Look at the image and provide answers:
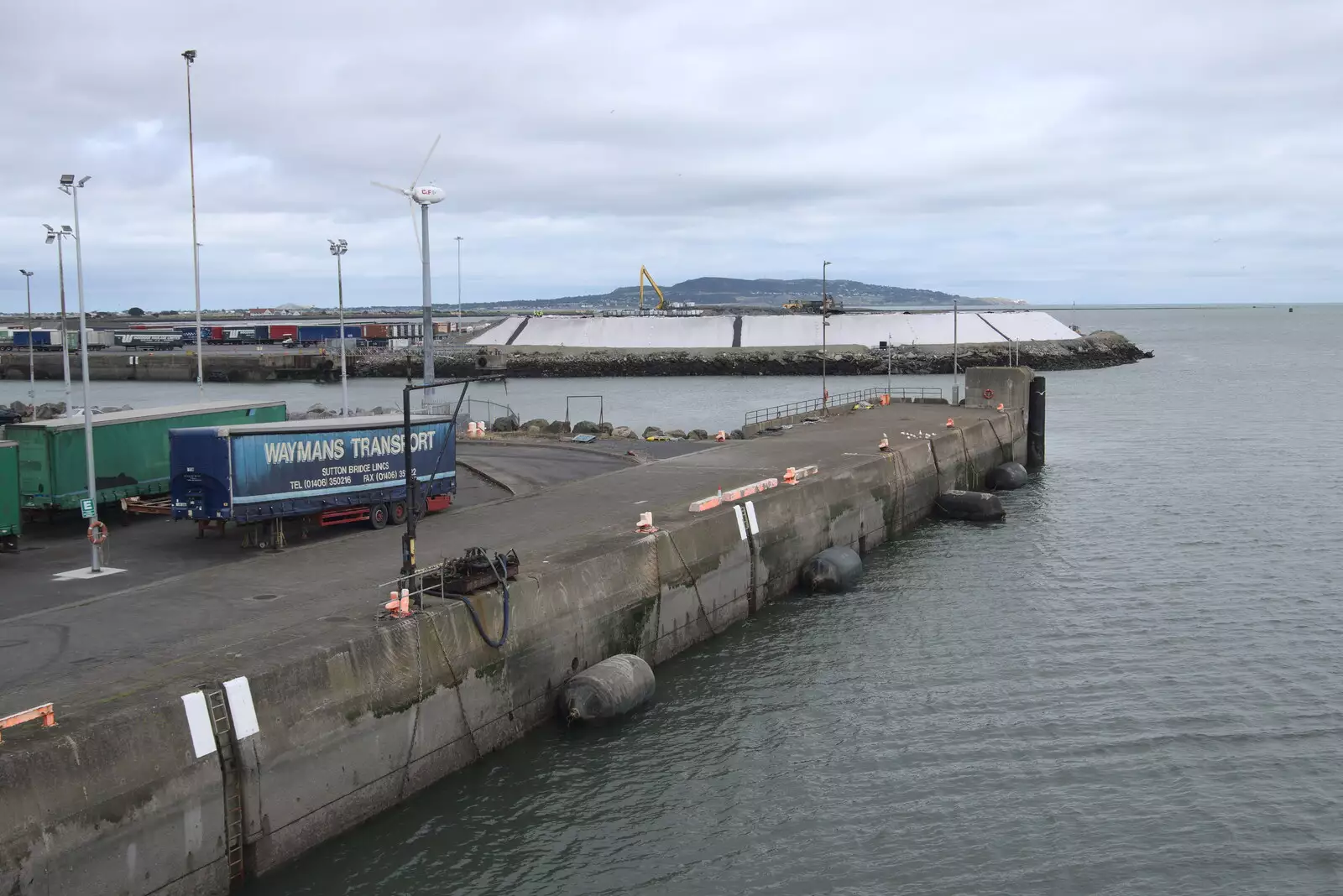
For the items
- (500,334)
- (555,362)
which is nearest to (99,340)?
(500,334)

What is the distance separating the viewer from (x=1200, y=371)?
135 m

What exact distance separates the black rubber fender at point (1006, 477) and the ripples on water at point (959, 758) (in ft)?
52.3

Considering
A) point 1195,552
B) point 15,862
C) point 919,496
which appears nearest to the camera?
point 15,862

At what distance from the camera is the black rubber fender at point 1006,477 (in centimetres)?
5544

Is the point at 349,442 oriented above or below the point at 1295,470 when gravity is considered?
above

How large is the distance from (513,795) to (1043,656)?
48.6 feet

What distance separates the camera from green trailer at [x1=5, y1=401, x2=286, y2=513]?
101 ft

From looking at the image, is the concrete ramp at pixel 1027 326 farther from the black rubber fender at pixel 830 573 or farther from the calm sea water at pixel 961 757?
the black rubber fender at pixel 830 573

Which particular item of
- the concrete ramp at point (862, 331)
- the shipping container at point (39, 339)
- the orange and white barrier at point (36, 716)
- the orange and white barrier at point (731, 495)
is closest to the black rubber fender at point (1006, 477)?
the orange and white barrier at point (731, 495)

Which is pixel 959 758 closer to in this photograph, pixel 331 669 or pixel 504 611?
pixel 504 611

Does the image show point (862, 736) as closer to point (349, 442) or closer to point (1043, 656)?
point (1043, 656)

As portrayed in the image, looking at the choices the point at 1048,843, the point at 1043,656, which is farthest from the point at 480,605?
the point at 1043,656

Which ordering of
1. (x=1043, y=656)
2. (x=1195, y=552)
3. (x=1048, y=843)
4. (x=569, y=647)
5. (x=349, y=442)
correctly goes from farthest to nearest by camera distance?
1. (x=1195, y=552)
2. (x=349, y=442)
3. (x=1043, y=656)
4. (x=569, y=647)
5. (x=1048, y=843)

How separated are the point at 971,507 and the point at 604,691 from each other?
2802 centimetres
